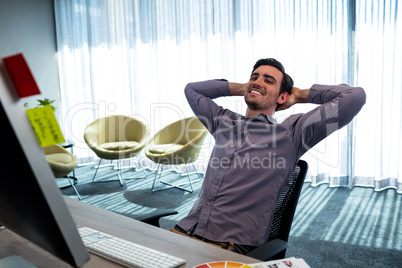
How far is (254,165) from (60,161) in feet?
9.73

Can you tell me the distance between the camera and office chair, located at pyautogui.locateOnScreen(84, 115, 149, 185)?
4.74 m

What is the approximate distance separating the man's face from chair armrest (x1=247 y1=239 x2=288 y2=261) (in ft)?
2.78

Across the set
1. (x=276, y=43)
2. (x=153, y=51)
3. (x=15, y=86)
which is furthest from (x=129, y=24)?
(x=15, y=86)

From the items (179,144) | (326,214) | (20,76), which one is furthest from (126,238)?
(179,144)

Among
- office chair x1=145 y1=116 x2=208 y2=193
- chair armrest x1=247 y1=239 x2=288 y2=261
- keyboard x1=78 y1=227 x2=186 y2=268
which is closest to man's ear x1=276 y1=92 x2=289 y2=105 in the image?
chair armrest x1=247 y1=239 x2=288 y2=261

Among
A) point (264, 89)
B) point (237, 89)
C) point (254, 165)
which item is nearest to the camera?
point (254, 165)

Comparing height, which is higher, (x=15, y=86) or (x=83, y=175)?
(x=15, y=86)

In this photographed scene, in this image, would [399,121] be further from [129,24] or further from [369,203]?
[129,24]

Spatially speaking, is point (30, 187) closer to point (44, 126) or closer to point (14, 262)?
point (44, 126)

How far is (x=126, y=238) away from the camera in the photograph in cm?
116

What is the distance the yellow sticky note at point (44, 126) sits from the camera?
0.47 m

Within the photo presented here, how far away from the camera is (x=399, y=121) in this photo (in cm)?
410

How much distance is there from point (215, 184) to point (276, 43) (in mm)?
3299

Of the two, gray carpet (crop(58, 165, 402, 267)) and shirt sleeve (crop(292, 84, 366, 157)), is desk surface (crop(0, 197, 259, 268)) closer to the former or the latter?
gray carpet (crop(58, 165, 402, 267))
